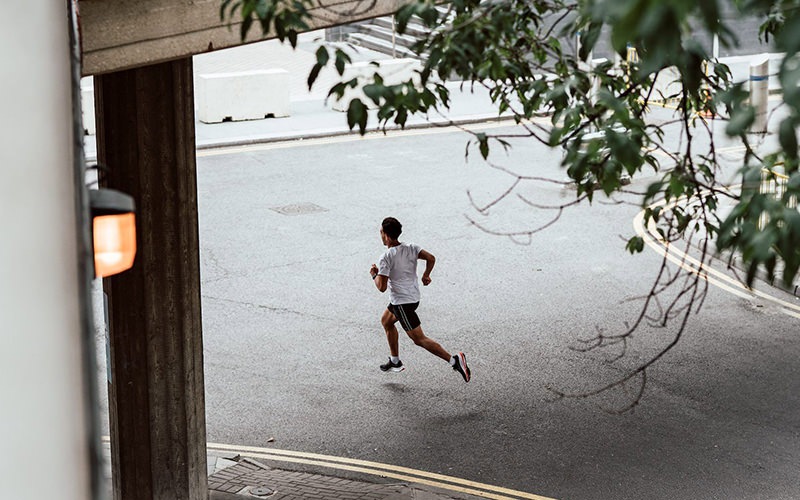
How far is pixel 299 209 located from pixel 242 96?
8.04 metres

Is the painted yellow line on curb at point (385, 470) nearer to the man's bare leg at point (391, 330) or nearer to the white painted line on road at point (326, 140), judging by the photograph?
the man's bare leg at point (391, 330)

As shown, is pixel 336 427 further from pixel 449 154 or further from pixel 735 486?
pixel 449 154

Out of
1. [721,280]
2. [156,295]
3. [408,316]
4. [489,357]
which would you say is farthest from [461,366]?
[721,280]

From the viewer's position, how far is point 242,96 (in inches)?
999

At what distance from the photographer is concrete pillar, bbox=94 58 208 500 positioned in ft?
25.3

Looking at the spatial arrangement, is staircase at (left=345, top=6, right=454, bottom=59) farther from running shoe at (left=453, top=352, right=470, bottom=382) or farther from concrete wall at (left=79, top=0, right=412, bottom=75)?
concrete wall at (left=79, top=0, right=412, bottom=75)

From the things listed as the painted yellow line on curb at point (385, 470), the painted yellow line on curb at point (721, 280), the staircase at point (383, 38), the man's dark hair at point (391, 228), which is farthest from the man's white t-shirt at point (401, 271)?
the staircase at point (383, 38)

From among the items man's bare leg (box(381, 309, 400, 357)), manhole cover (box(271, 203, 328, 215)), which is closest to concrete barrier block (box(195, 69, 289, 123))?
manhole cover (box(271, 203, 328, 215))

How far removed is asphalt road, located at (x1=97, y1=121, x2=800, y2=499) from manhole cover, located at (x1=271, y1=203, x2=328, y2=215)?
0.05 meters

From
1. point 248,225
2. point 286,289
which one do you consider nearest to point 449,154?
point 248,225

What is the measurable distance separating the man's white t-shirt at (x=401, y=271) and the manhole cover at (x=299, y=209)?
6552 millimetres

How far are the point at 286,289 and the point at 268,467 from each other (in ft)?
15.7

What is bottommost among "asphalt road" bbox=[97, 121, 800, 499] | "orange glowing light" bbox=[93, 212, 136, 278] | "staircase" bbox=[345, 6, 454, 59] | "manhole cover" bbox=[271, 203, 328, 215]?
"asphalt road" bbox=[97, 121, 800, 499]

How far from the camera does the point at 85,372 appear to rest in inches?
151
